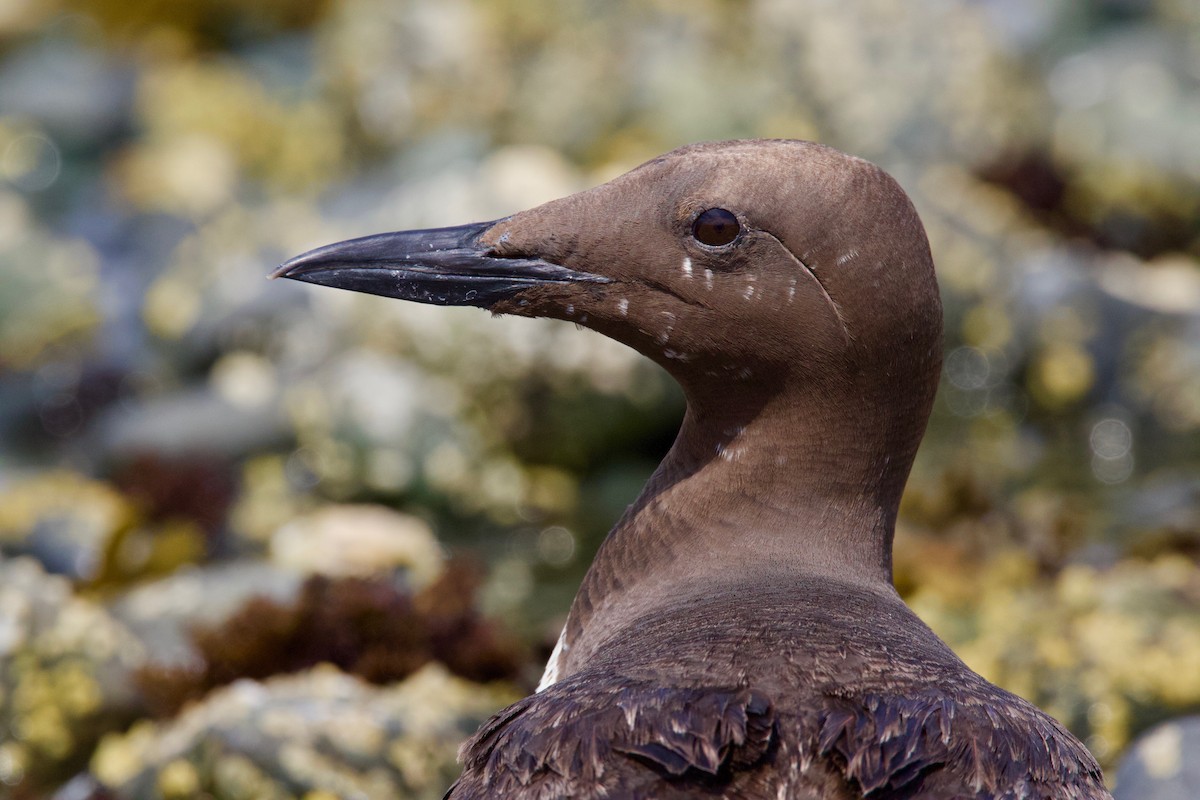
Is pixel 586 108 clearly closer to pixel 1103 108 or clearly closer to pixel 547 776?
pixel 1103 108

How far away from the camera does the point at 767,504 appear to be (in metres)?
3.42

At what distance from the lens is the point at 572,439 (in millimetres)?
9008

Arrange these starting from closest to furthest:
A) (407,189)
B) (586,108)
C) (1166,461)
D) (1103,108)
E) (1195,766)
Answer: (1195,766)
(1166,461)
(407,189)
(586,108)
(1103,108)

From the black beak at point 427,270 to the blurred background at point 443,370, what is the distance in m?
1.74

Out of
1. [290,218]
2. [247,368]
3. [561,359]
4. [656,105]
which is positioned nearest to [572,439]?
[561,359]

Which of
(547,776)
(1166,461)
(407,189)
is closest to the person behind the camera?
(547,776)

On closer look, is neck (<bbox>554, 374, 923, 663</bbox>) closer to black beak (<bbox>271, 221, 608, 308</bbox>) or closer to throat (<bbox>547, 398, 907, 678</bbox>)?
throat (<bbox>547, 398, 907, 678</bbox>)

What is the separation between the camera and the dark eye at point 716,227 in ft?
10.6

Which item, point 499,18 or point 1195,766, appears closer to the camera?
point 1195,766

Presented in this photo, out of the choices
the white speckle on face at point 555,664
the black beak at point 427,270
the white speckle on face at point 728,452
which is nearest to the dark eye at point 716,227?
the black beak at point 427,270

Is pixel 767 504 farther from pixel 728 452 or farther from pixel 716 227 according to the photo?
pixel 716 227

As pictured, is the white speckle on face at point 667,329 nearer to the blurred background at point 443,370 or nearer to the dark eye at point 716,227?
the dark eye at point 716,227

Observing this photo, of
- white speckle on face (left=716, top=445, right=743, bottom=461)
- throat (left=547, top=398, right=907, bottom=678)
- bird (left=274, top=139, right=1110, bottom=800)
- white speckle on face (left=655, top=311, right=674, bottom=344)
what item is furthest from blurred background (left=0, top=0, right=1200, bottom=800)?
white speckle on face (left=655, top=311, right=674, bottom=344)

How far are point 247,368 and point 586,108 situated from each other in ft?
12.3
